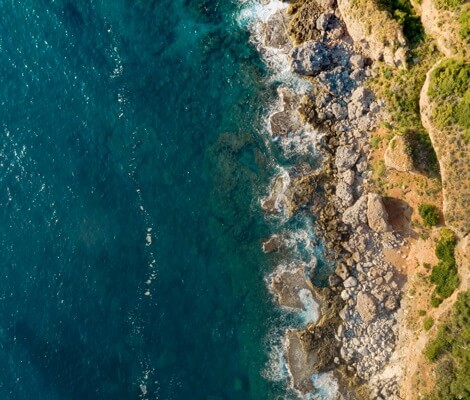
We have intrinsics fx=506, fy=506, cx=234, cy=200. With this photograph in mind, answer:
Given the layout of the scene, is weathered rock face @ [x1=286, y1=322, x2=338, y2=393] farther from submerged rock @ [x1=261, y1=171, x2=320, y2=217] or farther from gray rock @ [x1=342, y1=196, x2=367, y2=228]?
submerged rock @ [x1=261, y1=171, x2=320, y2=217]

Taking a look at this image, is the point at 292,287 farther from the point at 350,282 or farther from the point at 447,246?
the point at 447,246

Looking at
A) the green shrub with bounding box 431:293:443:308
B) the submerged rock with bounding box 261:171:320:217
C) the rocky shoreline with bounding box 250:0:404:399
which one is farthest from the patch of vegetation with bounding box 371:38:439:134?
the green shrub with bounding box 431:293:443:308

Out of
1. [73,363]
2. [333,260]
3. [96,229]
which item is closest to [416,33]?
[333,260]

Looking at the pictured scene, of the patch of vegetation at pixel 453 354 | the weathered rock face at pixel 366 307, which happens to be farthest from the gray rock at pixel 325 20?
the patch of vegetation at pixel 453 354

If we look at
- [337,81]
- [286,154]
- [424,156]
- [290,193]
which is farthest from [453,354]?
[337,81]

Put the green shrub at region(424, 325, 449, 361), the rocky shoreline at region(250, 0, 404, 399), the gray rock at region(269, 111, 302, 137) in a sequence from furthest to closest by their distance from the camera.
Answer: the gray rock at region(269, 111, 302, 137) < the rocky shoreline at region(250, 0, 404, 399) < the green shrub at region(424, 325, 449, 361)

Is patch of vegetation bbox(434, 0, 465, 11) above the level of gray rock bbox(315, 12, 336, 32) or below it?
below

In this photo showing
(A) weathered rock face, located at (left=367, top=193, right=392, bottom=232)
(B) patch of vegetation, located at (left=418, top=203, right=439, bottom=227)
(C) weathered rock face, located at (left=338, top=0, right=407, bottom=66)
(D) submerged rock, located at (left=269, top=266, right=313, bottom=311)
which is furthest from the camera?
(D) submerged rock, located at (left=269, top=266, right=313, bottom=311)
